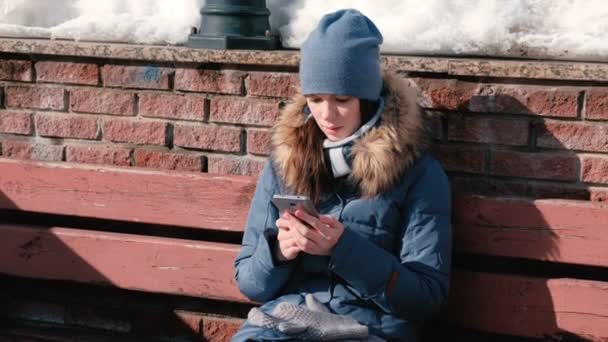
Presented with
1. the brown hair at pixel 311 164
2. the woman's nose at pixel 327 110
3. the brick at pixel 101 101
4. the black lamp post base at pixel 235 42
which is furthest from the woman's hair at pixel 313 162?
the brick at pixel 101 101

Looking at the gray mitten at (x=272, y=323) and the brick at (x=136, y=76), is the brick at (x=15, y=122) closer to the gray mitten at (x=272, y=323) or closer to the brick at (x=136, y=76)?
the brick at (x=136, y=76)

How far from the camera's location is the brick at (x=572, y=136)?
3377 millimetres

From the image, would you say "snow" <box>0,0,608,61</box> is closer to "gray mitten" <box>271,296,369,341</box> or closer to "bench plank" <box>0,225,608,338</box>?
"bench plank" <box>0,225,608,338</box>

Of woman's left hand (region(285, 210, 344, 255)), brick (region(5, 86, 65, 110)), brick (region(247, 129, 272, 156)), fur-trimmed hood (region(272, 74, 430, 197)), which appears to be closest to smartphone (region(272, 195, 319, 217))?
woman's left hand (region(285, 210, 344, 255))

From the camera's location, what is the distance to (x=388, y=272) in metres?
3.18

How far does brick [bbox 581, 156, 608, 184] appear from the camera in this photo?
3.39m

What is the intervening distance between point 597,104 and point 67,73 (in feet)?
5.98

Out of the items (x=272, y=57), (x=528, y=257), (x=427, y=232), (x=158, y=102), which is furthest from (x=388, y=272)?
(x=158, y=102)

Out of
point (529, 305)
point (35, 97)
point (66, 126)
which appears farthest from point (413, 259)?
point (35, 97)

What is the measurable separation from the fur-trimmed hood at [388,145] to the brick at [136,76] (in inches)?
26.6

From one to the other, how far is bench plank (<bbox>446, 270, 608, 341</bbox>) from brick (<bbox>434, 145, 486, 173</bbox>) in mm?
320

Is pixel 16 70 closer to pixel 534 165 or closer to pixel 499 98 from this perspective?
pixel 499 98

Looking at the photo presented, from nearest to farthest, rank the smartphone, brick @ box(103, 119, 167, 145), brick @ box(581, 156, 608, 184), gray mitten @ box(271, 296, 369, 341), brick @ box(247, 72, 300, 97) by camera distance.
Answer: the smartphone → gray mitten @ box(271, 296, 369, 341) → brick @ box(581, 156, 608, 184) → brick @ box(247, 72, 300, 97) → brick @ box(103, 119, 167, 145)

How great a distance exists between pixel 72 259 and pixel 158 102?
627mm
